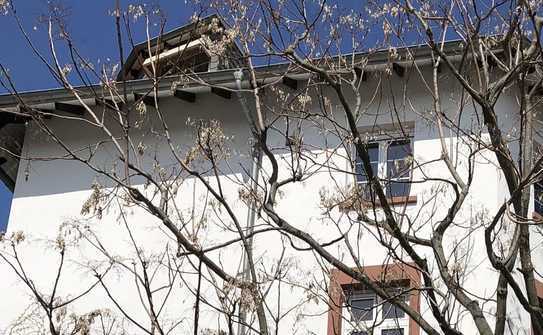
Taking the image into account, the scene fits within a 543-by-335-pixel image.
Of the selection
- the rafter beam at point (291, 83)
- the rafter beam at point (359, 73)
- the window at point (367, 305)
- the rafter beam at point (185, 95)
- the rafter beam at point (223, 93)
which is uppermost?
the rafter beam at point (185, 95)

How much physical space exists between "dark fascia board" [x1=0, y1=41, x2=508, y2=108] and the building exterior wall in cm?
69

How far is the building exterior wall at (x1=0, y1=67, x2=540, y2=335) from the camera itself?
14883 mm

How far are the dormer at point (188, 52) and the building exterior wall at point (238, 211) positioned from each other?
0.73m

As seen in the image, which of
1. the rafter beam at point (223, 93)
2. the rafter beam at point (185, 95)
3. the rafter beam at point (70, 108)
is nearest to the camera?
the rafter beam at point (223, 93)

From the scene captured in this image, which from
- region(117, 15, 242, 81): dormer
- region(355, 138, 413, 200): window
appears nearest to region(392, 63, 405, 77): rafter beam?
region(355, 138, 413, 200): window

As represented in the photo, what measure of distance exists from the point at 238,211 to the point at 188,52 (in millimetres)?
2782

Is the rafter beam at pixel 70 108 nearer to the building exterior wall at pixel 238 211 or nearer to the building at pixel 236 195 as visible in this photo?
the building at pixel 236 195

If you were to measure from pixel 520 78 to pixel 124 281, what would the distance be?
6.82m

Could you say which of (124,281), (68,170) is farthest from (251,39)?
(68,170)

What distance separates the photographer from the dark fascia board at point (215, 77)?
50.5ft

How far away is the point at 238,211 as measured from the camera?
16516mm

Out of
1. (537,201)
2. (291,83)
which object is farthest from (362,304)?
(291,83)

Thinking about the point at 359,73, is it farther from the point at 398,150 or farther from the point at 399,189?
the point at 399,189

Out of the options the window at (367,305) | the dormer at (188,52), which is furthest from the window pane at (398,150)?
the dormer at (188,52)
